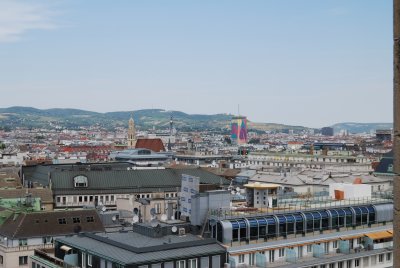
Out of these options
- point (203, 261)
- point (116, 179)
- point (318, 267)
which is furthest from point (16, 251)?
point (116, 179)

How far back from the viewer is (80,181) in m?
114

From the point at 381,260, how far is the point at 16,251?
37657 millimetres

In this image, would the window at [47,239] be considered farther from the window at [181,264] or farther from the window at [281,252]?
the window at [281,252]

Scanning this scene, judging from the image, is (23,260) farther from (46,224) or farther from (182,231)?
(182,231)

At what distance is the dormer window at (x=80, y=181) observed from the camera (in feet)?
371

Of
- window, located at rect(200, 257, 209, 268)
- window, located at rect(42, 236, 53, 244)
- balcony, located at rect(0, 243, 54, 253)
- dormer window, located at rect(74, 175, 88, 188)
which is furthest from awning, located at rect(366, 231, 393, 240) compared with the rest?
dormer window, located at rect(74, 175, 88, 188)

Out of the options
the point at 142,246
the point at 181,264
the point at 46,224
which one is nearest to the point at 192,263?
the point at 181,264

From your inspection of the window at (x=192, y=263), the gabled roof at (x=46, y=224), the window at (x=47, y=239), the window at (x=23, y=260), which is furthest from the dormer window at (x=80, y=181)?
A: the window at (x=192, y=263)

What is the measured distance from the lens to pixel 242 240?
57.0 metres

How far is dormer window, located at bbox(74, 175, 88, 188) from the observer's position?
11306 cm

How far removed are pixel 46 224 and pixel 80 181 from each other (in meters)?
39.8

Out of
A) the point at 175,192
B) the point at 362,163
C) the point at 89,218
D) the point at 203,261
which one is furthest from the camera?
the point at 362,163

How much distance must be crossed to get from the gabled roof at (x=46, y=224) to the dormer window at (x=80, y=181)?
1465 inches

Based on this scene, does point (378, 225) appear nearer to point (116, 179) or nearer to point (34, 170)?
point (116, 179)
